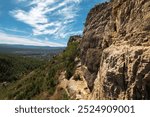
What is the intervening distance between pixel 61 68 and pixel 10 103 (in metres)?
36.7

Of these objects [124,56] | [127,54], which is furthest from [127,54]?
[124,56]

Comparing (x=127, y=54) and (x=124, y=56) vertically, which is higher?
(x=127, y=54)

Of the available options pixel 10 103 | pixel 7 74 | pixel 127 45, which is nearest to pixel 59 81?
pixel 127 45

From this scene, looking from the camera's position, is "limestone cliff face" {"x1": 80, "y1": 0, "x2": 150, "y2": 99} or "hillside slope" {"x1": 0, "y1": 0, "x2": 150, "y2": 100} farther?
"hillside slope" {"x1": 0, "y1": 0, "x2": 150, "y2": 100}

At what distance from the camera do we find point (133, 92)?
55.7 feet

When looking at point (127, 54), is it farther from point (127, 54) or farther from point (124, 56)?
point (124, 56)

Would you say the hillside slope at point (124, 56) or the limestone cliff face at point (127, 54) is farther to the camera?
the hillside slope at point (124, 56)

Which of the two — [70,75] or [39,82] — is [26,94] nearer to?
[39,82]

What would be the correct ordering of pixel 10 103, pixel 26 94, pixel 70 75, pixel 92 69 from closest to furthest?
pixel 10 103 < pixel 92 69 < pixel 70 75 < pixel 26 94

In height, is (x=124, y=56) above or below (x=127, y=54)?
below

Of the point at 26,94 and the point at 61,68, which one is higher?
the point at 61,68

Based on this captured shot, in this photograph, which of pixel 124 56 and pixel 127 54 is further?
pixel 124 56

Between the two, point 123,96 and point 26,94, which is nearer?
point 123,96

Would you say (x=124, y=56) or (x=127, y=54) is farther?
(x=124, y=56)
